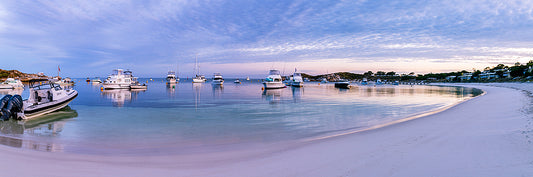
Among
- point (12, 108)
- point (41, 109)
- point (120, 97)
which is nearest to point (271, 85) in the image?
point (120, 97)

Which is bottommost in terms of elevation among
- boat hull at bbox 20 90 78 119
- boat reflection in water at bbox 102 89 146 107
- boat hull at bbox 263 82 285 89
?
boat reflection in water at bbox 102 89 146 107

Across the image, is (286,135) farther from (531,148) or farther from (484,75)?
(484,75)

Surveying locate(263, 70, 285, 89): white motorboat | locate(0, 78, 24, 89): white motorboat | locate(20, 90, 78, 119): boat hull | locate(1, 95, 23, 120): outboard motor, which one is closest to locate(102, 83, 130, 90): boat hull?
locate(0, 78, 24, 89): white motorboat

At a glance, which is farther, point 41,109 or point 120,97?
point 120,97

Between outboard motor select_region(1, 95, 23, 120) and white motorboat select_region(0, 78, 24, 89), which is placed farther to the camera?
white motorboat select_region(0, 78, 24, 89)

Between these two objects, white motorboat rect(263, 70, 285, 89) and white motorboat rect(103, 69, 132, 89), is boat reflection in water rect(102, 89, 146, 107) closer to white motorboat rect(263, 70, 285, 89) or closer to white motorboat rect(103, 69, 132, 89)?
white motorboat rect(103, 69, 132, 89)

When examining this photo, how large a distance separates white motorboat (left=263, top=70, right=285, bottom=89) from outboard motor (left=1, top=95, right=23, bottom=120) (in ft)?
156

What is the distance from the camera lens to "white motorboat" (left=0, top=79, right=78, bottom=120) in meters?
14.3

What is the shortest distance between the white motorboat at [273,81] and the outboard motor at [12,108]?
47422 millimetres

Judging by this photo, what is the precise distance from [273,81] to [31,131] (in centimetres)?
5352

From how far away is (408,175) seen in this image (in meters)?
4.50

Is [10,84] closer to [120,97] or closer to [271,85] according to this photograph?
[120,97]

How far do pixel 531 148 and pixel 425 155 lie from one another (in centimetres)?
241

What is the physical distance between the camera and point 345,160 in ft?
19.2
